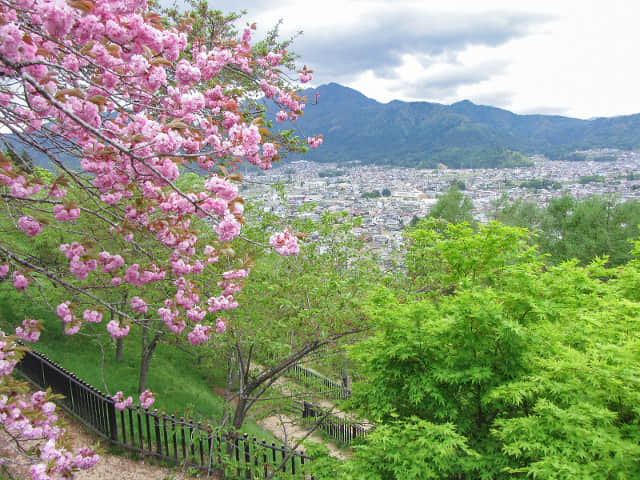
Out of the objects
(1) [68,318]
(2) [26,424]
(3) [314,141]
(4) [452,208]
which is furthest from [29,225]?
(4) [452,208]

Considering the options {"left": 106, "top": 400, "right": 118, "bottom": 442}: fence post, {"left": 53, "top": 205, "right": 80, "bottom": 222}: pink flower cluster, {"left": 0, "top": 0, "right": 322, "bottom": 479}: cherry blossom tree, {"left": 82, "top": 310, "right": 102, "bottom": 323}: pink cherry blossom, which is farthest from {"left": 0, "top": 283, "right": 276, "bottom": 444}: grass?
{"left": 53, "top": 205, "right": 80, "bottom": 222}: pink flower cluster

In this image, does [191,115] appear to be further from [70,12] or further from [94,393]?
[94,393]

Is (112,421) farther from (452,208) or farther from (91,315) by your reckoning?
(452,208)

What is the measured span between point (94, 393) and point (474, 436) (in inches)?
236

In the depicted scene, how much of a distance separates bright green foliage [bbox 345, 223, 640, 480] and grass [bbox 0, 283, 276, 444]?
567cm

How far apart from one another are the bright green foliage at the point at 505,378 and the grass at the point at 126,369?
5666mm

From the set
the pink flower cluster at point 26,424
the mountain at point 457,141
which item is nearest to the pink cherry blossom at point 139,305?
the pink flower cluster at point 26,424

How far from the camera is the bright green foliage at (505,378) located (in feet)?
9.00

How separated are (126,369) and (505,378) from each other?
9.99 m

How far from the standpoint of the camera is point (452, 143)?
16150 centimetres

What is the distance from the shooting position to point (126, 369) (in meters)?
9.95

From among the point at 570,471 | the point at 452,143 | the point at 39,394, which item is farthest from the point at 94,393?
the point at 452,143

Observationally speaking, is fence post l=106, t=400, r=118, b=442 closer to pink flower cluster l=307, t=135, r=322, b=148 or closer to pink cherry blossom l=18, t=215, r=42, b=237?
pink cherry blossom l=18, t=215, r=42, b=237

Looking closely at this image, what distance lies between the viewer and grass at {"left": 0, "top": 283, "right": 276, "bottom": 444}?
8578 mm
